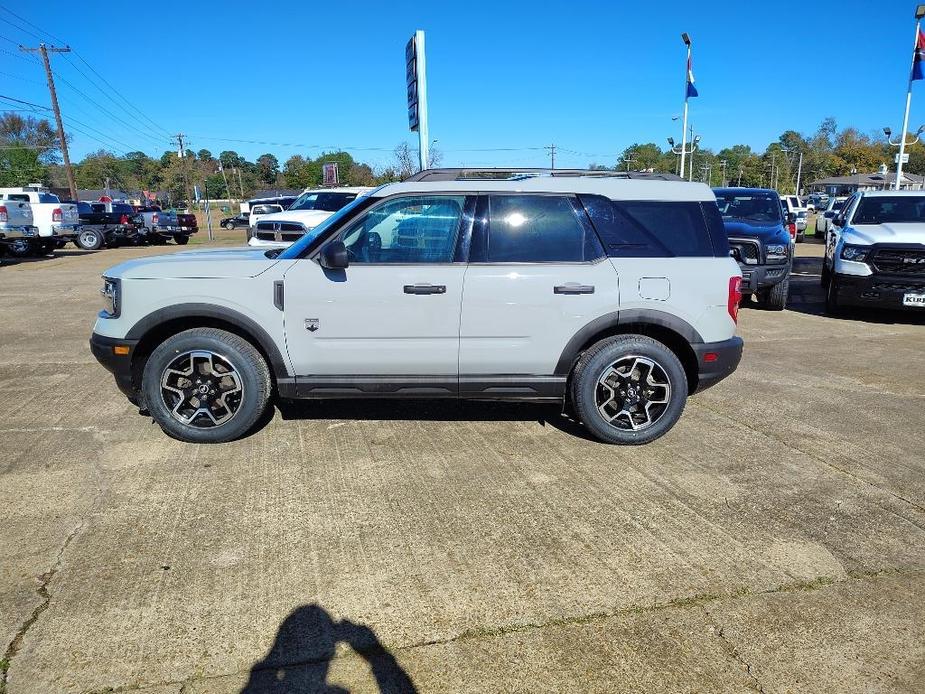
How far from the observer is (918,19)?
20766 mm

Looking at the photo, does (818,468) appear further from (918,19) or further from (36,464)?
(918,19)

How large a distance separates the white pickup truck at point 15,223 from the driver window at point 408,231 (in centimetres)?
1860

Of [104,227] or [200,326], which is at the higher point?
[104,227]

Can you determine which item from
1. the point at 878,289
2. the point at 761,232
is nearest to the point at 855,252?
the point at 878,289

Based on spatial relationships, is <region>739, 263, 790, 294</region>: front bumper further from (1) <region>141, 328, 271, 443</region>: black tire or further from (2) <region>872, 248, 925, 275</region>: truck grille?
(1) <region>141, 328, 271, 443</region>: black tire

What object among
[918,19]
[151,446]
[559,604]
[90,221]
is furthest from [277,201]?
[559,604]

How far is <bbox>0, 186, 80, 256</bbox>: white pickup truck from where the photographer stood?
67.8ft

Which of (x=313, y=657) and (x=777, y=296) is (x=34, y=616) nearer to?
(x=313, y=657)

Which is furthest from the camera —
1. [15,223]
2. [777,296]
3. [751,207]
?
[15,223]

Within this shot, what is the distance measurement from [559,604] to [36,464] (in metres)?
3.51

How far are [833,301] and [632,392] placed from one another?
6.91 metres

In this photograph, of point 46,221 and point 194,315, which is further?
point 46,221

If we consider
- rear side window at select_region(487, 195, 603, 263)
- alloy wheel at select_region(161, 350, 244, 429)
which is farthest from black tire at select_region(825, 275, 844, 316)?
alloy wheel at select_region(161, 350, 244, 429)

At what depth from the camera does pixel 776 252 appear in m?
9.95
